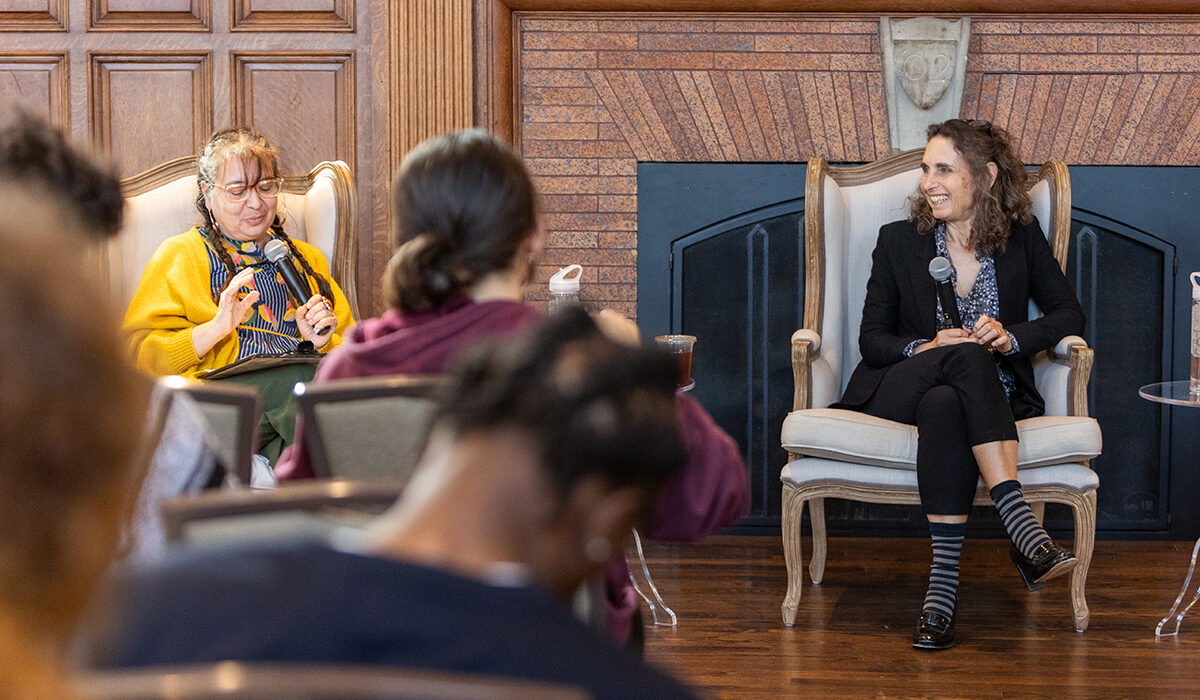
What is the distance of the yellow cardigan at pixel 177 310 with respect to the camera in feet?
9.51

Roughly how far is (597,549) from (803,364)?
2.50 metres

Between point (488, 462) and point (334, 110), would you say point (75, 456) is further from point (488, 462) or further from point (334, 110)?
point (334, 110)

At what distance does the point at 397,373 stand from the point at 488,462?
782 millimetres

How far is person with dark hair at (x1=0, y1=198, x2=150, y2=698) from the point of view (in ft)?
1.42

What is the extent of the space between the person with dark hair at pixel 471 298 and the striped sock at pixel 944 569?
4.80 feet

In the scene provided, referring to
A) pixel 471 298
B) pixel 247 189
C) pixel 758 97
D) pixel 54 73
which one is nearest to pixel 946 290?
pixel 758 97

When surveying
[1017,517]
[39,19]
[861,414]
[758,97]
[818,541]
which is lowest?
[818,541]

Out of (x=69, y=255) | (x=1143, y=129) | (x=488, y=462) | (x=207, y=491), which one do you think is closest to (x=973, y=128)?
(x=1143, y=129)

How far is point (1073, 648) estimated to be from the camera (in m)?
2.74

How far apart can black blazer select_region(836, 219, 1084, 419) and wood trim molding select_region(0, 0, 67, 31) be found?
8.44ft

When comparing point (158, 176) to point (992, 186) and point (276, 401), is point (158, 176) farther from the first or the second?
point (992, 186)

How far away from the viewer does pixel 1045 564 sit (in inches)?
106

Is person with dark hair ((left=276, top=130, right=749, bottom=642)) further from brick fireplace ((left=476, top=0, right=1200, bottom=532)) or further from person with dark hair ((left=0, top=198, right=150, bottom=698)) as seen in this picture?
brick fireplace ((left=476, top=0, right=1200, bottom=532))

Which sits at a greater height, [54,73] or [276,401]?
[54,73]
